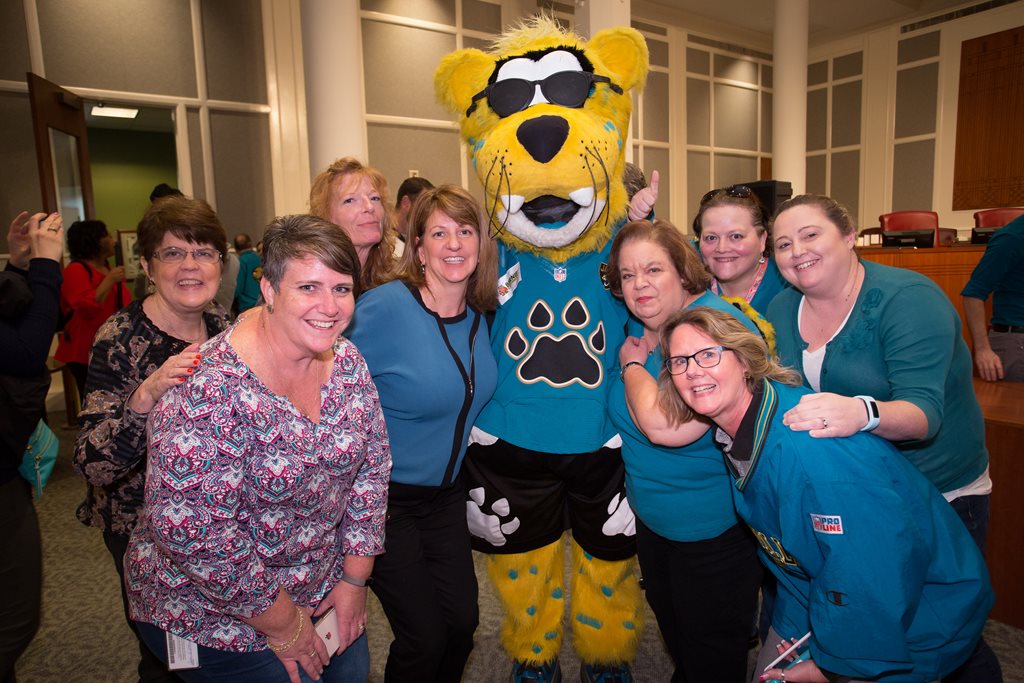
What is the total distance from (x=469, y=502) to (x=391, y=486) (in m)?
0.36

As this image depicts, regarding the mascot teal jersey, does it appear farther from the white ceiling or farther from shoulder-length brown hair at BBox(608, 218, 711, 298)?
the white ceiling

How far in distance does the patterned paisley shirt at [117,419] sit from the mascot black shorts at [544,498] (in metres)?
0.96

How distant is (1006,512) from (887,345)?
4.93 feet

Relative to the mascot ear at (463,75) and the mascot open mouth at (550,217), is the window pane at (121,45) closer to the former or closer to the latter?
the mascot ear at (463,75)

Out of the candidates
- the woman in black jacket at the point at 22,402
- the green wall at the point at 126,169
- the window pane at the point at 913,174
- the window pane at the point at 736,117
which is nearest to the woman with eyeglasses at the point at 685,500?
the woman in black jacket at the point at 22,402

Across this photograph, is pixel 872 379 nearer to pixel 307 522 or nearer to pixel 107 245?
pixel 307 522

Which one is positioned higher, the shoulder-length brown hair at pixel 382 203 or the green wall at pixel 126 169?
the green wall at pixel 126 169

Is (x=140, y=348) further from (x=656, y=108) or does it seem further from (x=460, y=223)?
(x=656, y=108)

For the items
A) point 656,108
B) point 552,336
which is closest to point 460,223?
point 552,336

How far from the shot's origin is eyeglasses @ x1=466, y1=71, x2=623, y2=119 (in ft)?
6.64

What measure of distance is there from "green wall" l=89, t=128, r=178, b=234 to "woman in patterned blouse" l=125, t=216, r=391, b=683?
12.3m

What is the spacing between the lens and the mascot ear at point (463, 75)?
2.15 meters

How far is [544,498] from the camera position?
6.79 feet

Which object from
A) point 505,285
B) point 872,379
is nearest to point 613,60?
point 505,285
